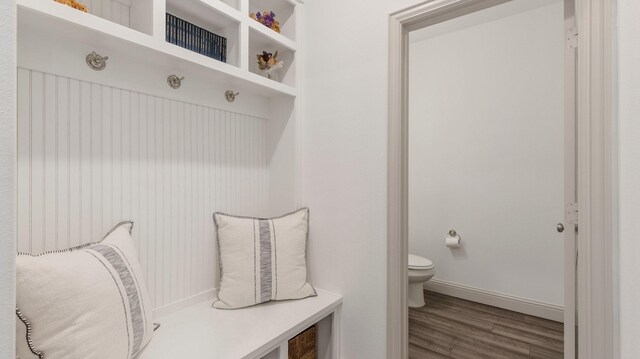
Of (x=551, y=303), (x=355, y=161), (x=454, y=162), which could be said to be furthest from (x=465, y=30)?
(x=551, y=303)

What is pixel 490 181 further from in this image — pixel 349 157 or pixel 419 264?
pixel 349 157

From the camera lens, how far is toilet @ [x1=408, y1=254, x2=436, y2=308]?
8.75 ft

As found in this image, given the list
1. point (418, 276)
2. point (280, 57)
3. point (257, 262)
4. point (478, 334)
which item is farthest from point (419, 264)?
point (280, 57)

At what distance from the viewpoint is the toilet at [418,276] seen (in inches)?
105

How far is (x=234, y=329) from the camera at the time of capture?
4.52ft

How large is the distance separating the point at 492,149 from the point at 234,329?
2.66 m

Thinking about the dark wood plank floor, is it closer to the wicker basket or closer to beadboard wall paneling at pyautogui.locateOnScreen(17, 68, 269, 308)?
the wicker basket

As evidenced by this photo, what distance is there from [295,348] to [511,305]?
87.3 inches

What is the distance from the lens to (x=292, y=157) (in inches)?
75.5

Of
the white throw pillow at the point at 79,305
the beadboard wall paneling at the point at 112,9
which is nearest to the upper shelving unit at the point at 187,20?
the beadboard wall paneling at the point at 112,9

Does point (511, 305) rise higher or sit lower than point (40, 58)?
lower

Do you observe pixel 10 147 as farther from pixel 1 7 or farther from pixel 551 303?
pixel 551 303

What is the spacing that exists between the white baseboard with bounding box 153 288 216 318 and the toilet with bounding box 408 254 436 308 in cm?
174

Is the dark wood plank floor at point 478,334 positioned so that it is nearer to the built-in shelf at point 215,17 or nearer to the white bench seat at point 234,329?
the white bench seat at point 234,329
